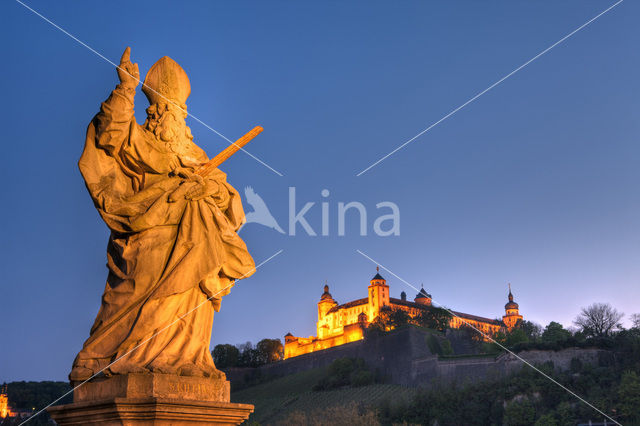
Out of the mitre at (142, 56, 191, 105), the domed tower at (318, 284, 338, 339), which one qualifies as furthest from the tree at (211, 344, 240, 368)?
the mitre at (142, 56, 191, 105)

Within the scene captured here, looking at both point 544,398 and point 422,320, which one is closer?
point 544,398

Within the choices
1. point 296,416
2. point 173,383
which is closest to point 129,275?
point 173,383

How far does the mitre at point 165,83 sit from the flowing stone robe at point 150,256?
0.36 m

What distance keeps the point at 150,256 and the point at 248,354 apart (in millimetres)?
95383

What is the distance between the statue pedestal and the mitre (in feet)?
7.16

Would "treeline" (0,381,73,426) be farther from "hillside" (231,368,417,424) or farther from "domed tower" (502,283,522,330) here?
"domed tower" (502,283,522,330)

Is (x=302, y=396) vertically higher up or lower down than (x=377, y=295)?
lower down

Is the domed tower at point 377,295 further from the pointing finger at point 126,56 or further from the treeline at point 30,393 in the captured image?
the pointing finger at point 126,56

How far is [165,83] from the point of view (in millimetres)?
5188

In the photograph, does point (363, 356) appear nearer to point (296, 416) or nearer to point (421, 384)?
point (421, 384)

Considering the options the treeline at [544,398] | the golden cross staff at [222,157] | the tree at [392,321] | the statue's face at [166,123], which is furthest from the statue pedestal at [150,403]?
the tree at [392,321]

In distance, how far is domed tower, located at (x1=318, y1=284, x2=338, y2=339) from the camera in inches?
4444

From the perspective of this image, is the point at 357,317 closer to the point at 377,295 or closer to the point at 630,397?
the point at 377,295

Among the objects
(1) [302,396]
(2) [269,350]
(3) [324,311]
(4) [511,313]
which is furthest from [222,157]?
(4) [511,313]
